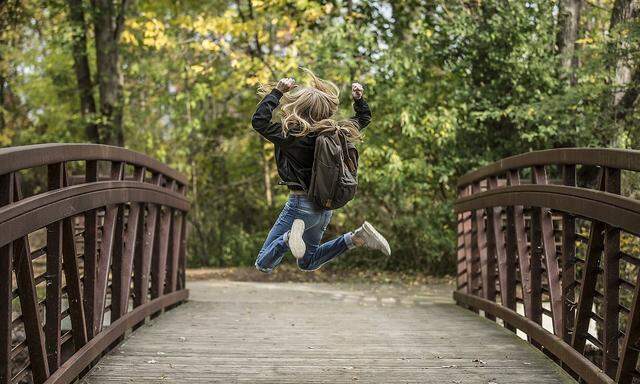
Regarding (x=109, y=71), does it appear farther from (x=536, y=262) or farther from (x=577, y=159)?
(x=577, y=159)

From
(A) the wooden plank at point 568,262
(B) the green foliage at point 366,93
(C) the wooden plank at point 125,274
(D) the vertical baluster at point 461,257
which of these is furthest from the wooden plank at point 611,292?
(B) the green foliage at point 366,93

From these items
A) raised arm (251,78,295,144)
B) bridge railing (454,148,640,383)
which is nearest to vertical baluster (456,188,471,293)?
bridge railing (454,148,640,383)

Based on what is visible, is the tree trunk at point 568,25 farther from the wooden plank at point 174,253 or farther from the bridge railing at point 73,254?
the bridge railing at point 73,254

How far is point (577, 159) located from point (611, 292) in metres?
0.90

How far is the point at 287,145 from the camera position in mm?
6043

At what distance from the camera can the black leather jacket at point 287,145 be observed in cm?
593

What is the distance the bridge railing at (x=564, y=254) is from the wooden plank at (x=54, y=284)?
300 cm

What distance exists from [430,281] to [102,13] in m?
7.44

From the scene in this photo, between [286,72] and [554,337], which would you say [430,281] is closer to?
[286,72]

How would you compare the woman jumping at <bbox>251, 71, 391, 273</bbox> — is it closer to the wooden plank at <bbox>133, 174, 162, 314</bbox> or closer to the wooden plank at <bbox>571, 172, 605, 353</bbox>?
the wooden plank at <bbox>133, 174, 162, 314</bbox>

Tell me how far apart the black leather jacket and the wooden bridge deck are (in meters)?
1.28

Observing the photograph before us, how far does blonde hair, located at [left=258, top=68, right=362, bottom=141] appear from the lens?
5930 mm

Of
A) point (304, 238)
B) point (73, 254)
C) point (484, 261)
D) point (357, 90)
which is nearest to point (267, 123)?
point (357, 90)

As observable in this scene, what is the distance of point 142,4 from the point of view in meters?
16.0
